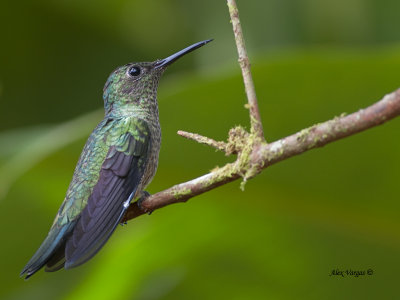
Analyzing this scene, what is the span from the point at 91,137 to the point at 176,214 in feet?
2.50

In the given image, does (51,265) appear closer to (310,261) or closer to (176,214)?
(176,214)

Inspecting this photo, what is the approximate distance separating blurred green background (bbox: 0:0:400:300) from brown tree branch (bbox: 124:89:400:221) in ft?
2.33

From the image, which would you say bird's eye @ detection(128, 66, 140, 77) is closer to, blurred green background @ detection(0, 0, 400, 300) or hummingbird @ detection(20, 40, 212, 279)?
hummingbird @ detection(20, 40, 212, 279)

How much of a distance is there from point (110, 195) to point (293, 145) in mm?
855

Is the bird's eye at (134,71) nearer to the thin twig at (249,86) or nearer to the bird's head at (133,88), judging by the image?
the bird's head at (133,88)

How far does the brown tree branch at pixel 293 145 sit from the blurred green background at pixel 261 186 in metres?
0.71

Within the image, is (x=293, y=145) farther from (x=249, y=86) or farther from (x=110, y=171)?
(x=110, y=171)

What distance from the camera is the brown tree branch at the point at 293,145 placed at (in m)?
1.46

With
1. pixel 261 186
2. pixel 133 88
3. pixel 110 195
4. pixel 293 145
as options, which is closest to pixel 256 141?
pixel 293 145

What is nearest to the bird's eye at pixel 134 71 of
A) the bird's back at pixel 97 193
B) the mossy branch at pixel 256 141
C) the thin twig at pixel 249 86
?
the bird's back at pixel 97 193

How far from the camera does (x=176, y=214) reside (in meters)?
3.18

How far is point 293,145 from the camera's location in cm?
162

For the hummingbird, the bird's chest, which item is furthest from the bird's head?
the bird's chest

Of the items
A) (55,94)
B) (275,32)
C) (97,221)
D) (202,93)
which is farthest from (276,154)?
(55,94)
